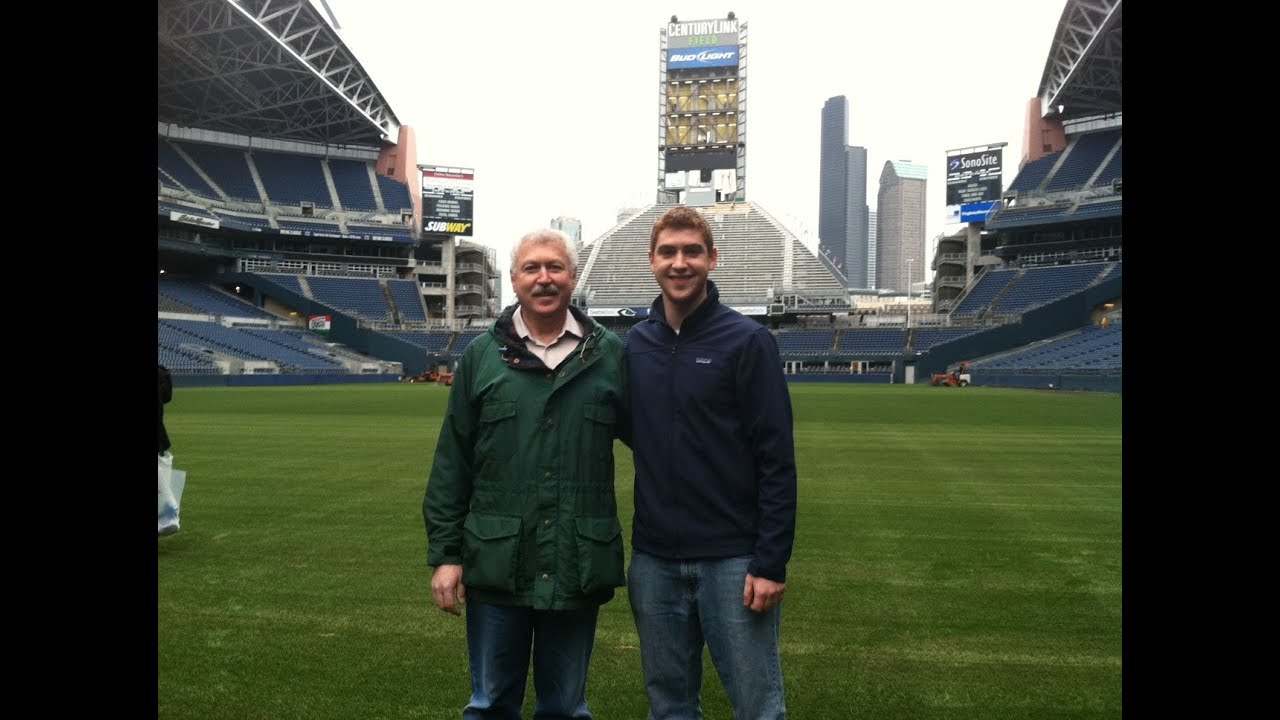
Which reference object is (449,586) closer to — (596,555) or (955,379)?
(596,555)

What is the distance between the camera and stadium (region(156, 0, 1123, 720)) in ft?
16.8

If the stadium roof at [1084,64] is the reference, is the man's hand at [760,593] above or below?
below

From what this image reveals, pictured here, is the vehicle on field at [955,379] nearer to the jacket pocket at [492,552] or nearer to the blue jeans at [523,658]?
the blue jeans at [523,658]

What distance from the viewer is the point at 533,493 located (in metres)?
3.44

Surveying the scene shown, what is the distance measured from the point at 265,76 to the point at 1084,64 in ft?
193

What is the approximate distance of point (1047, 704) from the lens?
4.54 meters

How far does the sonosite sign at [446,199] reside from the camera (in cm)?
8381

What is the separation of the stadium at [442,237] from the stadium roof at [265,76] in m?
0.21

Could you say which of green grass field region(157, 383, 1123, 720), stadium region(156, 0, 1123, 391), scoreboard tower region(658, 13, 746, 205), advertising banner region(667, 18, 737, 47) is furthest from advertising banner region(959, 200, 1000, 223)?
green grass field region(157, 383, 1123, 720)

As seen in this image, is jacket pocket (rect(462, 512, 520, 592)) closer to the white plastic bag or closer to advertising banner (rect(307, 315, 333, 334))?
the white plastic bag

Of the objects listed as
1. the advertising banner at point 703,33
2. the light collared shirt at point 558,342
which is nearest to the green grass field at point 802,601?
the light collared shirt at point 558,342
